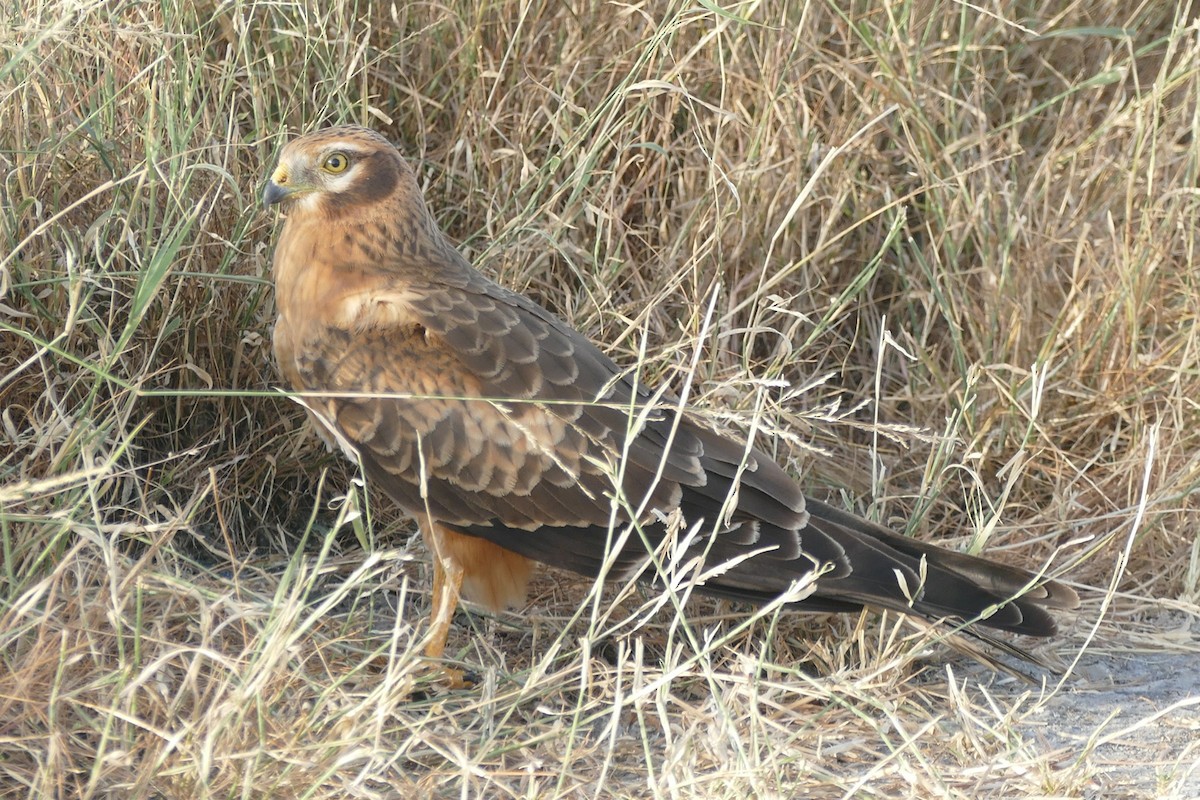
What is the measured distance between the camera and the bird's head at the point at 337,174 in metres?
3.53

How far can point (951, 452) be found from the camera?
3.98 m

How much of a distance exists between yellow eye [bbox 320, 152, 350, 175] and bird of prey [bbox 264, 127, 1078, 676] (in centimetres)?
2

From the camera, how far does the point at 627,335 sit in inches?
159

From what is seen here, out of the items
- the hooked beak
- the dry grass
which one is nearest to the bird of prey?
the hooked beak

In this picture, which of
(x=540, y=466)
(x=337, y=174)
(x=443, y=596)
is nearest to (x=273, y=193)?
(x=337, y=174)

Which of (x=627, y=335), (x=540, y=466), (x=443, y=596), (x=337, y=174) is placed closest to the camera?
(x=540, y=466)

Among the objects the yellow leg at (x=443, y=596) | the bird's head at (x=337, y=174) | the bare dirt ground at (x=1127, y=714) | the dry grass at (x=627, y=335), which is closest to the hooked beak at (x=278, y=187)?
the bird's head at (x=337, y=174)

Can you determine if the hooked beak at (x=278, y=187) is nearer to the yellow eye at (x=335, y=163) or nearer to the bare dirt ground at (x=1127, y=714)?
the yellow eye at (x=335, y=163)

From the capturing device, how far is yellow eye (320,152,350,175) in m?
3.56

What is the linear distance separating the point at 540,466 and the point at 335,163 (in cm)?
94

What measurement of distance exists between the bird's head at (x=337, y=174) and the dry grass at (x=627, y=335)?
31 centimetres

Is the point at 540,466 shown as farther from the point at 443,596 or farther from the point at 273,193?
the point at 273,193

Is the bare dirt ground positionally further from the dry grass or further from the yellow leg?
the yellow leg

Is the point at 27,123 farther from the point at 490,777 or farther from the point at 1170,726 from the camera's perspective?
the point at 1170,726
